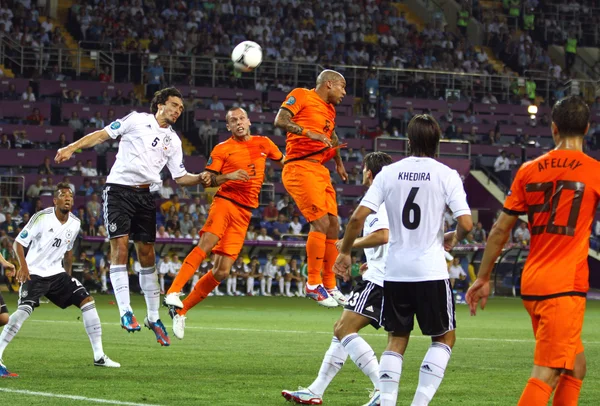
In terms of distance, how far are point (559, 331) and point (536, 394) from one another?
427mm

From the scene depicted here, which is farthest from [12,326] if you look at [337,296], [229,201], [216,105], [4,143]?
[216,105]

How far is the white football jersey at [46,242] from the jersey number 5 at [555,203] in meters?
7.30

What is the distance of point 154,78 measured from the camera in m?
37.4

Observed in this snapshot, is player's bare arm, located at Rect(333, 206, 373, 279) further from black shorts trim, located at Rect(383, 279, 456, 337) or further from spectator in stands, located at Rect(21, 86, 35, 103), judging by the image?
spectator in stands, located at Rect(21, 86, 35, 103)

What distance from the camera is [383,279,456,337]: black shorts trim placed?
7676 mm

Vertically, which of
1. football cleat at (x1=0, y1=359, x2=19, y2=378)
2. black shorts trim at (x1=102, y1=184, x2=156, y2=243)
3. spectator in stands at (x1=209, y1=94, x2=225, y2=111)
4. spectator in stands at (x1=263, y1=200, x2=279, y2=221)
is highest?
spectator in stands at (x1=209, y1=94, x2=225, y2=111)

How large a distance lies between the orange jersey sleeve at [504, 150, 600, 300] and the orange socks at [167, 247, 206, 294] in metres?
6.89

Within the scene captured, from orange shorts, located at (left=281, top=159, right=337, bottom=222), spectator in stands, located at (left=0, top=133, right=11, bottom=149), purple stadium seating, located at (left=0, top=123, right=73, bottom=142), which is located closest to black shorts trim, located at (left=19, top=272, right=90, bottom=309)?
orange shorts, located at (left=281, top=159, right=337, bottom=222)

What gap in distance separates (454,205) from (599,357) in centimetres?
755

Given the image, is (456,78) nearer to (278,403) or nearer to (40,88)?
(40,88)

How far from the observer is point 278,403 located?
9.31m

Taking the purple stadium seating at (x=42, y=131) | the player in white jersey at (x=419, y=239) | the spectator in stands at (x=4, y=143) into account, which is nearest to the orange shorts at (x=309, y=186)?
the player in white jersey at (x=419, y=239)

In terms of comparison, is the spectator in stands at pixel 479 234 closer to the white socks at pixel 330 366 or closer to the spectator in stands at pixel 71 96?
the spectator in stands at pixel 71 96

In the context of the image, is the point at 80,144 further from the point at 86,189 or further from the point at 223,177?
the point at 86,189
